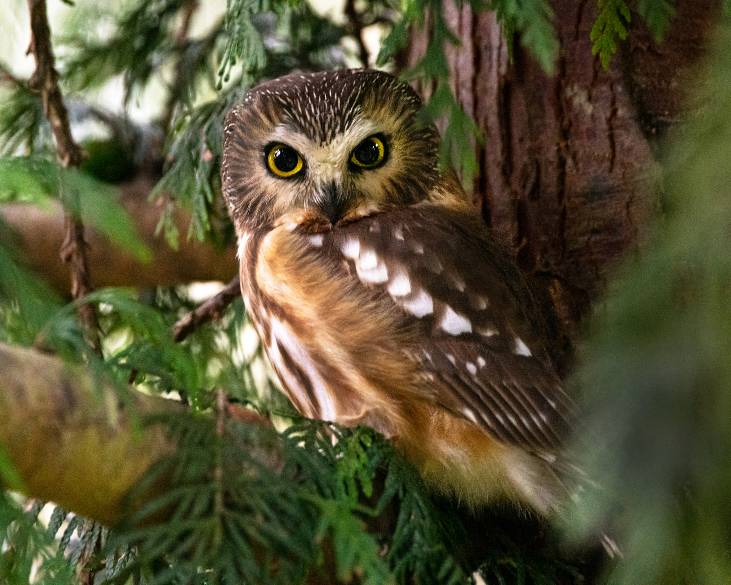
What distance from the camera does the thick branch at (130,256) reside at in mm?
3357

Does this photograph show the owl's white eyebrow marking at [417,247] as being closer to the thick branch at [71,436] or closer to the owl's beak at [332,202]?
the owl's beak at [332,202]

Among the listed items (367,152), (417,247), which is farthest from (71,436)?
(367,152)

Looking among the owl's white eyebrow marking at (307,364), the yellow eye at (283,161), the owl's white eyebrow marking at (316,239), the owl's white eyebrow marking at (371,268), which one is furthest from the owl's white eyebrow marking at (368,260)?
the yellow eye at (283,161)

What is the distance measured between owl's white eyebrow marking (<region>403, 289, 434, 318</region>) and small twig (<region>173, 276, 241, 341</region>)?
0.77 m

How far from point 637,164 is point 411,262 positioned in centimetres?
72

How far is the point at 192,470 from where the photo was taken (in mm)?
1506

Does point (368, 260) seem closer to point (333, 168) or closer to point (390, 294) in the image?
point (390, 294)

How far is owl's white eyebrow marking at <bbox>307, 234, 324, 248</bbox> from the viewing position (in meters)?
2.40

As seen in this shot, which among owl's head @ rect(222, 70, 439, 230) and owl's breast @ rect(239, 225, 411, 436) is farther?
owl's head @ rect(222, 70, 439, 230)

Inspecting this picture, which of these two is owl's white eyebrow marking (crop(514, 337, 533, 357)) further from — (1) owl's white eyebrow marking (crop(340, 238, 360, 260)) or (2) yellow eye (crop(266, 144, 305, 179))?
(2) yellow eye (crop(266, 144, 305, 179))

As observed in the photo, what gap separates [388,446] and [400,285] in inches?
19.2

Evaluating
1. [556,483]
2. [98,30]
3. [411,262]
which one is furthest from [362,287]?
[98,30]

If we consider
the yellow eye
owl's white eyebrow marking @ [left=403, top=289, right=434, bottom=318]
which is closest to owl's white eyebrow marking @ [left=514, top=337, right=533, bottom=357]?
owl's white eyebrow marking @ [left=403, top=289, right=434, bottom=318]

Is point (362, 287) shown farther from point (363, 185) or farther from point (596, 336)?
point (596, 336)
